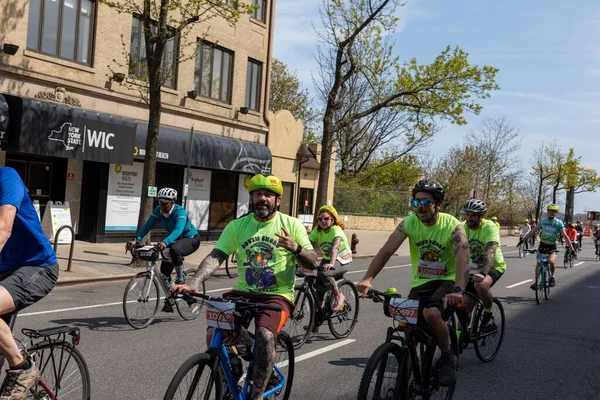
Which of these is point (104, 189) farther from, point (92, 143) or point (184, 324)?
point (184, 324)

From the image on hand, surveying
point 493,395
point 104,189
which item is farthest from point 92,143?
point 493,395

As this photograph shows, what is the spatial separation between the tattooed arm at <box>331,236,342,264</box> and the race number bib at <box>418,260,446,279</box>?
93.6 inches

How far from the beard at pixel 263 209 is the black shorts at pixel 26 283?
141cm

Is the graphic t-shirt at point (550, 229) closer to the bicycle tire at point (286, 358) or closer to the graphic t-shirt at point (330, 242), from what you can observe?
the graphic t-shirt at point (330, 242)

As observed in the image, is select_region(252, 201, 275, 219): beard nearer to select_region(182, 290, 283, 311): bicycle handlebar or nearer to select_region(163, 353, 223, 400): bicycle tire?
select_region(182, 290, 283, 311): bicycle handlebar

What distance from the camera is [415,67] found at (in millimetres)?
24078

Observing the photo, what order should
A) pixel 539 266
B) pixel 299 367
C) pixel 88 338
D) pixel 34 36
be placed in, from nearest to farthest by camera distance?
1. pixel 299 367
2. pixel 88 338
3. pixel 539 266
4. pixel 34 36

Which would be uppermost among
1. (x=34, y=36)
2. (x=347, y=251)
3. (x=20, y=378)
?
(x=34, y=36)

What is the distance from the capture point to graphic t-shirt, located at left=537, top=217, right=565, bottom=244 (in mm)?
13164

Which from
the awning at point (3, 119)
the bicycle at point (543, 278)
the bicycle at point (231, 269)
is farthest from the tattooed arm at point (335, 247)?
the awning at point (3, 119)

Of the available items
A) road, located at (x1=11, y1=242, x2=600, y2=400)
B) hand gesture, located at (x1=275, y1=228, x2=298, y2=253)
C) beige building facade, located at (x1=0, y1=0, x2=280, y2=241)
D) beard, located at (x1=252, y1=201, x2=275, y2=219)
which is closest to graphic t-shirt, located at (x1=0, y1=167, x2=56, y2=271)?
beard, located at (x1=252, y1=201, x2=275, y2=219)

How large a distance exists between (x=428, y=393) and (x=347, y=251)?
358cm

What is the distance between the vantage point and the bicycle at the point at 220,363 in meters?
3.68

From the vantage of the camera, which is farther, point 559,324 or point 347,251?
point 559,324
